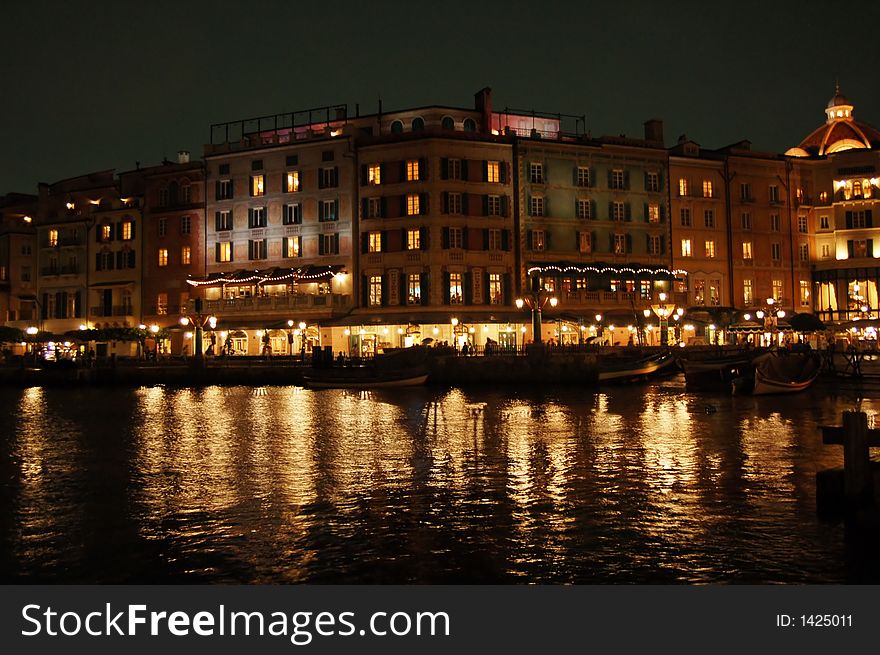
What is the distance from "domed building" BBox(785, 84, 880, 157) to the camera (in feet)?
247

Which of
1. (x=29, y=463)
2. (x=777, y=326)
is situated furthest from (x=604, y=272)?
(x=29, y=463)

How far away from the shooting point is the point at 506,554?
12.1m

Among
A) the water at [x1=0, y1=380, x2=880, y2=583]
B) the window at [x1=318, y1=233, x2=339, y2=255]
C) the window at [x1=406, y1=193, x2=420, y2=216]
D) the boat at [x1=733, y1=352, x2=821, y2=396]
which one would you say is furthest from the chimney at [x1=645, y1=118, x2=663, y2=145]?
the water at [x1=0, y1=380, x2=880, y2=583]

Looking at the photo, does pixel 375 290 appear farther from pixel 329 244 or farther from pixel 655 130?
pixel 655 130

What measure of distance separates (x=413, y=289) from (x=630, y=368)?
61.1 ft

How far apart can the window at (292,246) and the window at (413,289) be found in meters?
9.83

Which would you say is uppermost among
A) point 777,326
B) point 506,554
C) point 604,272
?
point 604,272

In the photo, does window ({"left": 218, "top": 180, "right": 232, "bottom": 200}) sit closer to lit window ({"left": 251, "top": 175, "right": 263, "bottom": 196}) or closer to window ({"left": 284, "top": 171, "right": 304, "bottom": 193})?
lit window ({"left": 251, "top": 175, "right": 263, "bottom": 196})

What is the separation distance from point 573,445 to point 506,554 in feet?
39.1

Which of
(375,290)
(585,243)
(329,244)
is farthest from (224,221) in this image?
(585,243)

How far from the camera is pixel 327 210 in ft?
205

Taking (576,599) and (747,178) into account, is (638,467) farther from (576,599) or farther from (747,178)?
(747,178)

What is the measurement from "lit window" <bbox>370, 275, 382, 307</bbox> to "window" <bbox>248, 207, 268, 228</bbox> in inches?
429

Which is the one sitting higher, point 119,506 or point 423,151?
point 423,151
